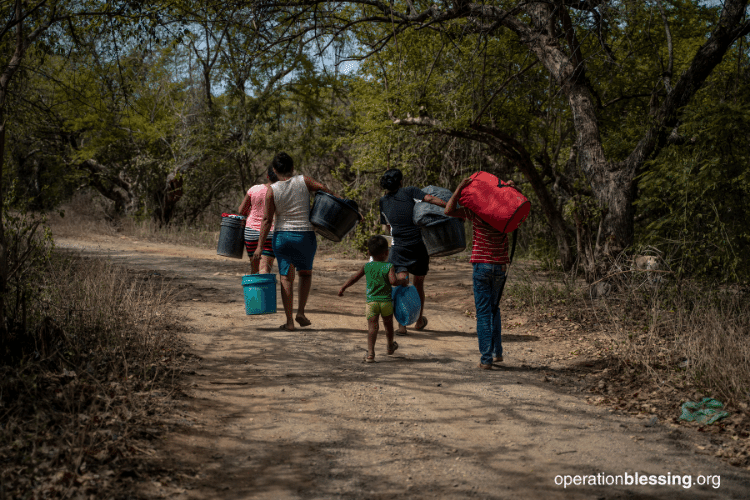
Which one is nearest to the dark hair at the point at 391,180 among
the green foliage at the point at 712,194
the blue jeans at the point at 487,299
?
the blue jeans at the point at 487,299

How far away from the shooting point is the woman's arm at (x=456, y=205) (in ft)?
18.7

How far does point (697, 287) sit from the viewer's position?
7.05m

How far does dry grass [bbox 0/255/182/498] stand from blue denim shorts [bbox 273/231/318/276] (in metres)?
1.44

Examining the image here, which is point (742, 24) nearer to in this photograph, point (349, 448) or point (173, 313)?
point (349, 448)

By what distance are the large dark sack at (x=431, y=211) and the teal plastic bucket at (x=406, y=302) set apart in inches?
35.8

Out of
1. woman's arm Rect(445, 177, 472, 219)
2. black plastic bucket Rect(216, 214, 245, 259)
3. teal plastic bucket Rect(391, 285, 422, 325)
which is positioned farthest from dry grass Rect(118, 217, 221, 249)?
woman's arm Rect(445, 177, 472, 219)

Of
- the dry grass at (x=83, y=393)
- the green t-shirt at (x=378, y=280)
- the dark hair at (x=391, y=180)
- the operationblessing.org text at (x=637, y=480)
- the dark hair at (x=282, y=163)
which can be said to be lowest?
the operationblessing.org text at (x=637, y=480)

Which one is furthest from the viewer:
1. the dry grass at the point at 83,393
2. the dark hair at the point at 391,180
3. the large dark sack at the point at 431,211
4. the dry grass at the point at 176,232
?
the dry grass at the point at 176,232

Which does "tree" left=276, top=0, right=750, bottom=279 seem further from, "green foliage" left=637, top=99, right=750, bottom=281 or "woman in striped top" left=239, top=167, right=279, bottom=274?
"woman in striped top" left=239, top=167, right=279, bottom=274

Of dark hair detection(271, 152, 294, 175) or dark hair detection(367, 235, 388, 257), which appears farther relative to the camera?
dark hair detection(271, 152, 294, 175)

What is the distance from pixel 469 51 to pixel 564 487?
9149mm

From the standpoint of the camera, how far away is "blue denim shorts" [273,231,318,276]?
679 centimetres

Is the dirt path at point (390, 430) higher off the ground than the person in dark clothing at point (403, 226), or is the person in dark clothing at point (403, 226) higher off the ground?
the person in dark clothing at point (403, 226)

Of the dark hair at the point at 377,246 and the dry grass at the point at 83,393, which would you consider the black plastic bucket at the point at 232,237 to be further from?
the dark hair at the point at 377,246
